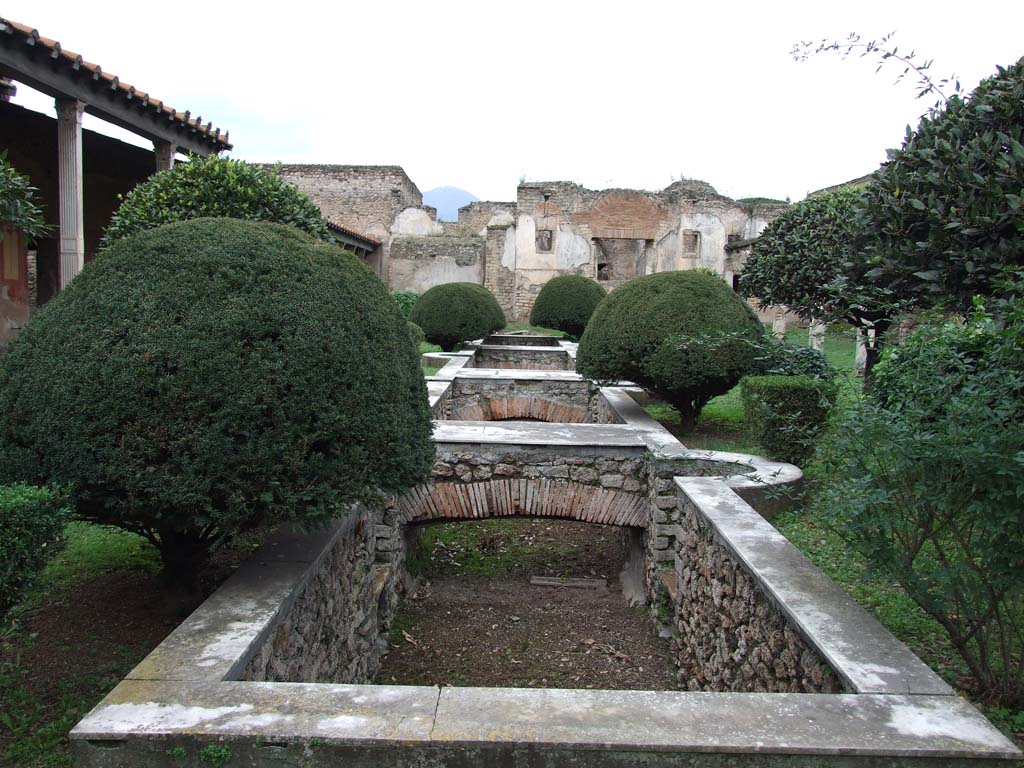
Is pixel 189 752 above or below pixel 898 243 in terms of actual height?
below

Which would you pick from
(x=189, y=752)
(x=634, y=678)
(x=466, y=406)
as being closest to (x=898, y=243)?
(x=634, y=678)

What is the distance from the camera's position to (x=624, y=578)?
5.98 metres

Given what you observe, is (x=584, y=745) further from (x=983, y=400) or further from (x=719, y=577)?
(x=719, y=577)

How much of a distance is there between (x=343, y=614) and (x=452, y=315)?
12.0m

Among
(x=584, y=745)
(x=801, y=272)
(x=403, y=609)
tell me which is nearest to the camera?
(x=584, y=745)

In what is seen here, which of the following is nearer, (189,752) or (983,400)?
(189,752)

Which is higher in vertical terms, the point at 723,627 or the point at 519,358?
the point at 519,358

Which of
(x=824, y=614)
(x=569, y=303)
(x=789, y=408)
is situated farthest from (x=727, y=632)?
(x=569, y=303)

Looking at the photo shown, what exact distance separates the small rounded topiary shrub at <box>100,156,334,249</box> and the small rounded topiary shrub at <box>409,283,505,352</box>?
32.4 feet

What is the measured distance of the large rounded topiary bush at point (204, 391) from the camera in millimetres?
2730

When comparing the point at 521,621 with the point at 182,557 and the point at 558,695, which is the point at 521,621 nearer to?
the point at 182,557

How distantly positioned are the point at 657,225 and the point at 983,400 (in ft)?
75.9

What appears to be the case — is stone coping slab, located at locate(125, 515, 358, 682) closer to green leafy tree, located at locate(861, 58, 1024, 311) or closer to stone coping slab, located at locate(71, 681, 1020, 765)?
stone coping slab, located at locate(71, 681, 1020, 765)

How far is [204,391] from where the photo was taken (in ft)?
9.07
